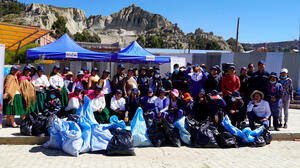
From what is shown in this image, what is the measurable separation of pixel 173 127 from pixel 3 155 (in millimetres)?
3629

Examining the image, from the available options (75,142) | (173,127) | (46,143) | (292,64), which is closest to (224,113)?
(173,127)

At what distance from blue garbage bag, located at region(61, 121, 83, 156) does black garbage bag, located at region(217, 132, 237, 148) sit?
10.4 ft

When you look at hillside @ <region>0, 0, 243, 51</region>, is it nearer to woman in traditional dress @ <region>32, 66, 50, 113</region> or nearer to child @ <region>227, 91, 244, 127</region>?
woman in traditional dress @ <region>32, 66, 50, 113</region>

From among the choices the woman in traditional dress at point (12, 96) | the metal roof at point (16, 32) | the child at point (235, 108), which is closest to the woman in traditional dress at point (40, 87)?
the woman in traditional dress at point (12, 96)

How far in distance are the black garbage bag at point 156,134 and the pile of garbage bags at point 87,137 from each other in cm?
77

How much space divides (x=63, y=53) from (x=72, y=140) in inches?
201

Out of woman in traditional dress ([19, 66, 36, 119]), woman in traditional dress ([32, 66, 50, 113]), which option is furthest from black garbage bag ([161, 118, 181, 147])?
woman in traditional dress ([19, 66, 36, 119])

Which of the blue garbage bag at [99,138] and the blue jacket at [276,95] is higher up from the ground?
the blue jacket at [276,95]

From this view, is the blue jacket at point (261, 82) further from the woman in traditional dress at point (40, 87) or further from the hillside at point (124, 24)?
the hillside at point (124, 24)

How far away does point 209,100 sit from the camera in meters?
6.95

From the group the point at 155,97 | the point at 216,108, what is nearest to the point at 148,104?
the point at 155,97

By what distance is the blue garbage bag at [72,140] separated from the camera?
539 centimetres

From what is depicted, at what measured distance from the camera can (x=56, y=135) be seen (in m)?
5.77

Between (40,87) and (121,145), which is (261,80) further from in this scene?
(40,87)
